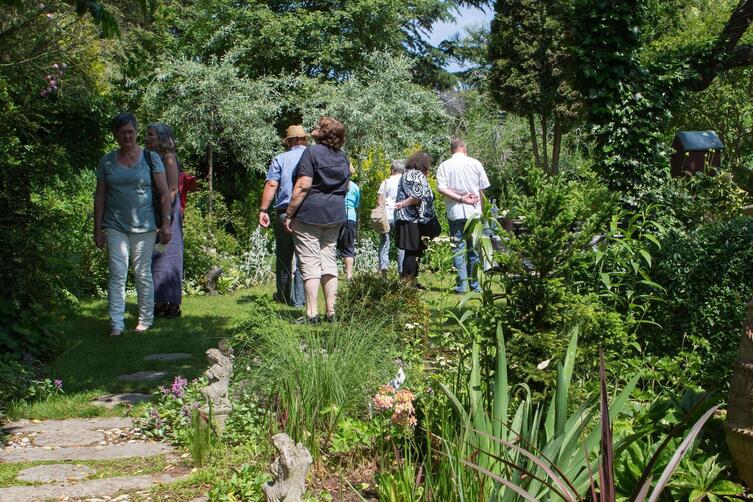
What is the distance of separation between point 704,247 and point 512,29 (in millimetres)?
21521

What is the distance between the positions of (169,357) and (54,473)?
7.28ft

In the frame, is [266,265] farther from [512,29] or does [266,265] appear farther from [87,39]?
[512,29]

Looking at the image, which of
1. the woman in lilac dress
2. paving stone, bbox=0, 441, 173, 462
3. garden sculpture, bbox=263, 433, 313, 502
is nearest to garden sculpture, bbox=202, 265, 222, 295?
the woman in lilac dress

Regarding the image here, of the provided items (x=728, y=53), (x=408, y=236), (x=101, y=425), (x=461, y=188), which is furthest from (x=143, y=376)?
(x=728, y=53)

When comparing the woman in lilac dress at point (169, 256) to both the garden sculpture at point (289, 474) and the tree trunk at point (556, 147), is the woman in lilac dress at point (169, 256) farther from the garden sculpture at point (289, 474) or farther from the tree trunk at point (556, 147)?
the tree trunk at point (556, 147)

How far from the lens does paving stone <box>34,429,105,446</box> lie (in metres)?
3.87

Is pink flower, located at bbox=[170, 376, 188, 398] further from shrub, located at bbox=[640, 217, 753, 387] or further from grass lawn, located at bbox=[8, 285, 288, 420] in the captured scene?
shrub, located at bbox=[640, 217, 753, 387]

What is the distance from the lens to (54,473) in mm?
3410

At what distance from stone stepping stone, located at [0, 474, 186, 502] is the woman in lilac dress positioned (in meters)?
3.84

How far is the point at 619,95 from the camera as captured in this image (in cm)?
809

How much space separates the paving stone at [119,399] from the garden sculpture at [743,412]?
3.21 meters

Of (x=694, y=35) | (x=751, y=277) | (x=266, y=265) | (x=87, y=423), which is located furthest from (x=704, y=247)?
(x=694, y=35)

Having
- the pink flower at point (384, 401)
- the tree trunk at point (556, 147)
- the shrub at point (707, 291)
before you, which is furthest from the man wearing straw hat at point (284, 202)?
the tree trunk at point (556, 147)

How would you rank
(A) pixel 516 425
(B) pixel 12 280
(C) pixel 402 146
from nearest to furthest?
(A) pixel 516 425, (B) pixel 12 280, (C) pixel 402 146
